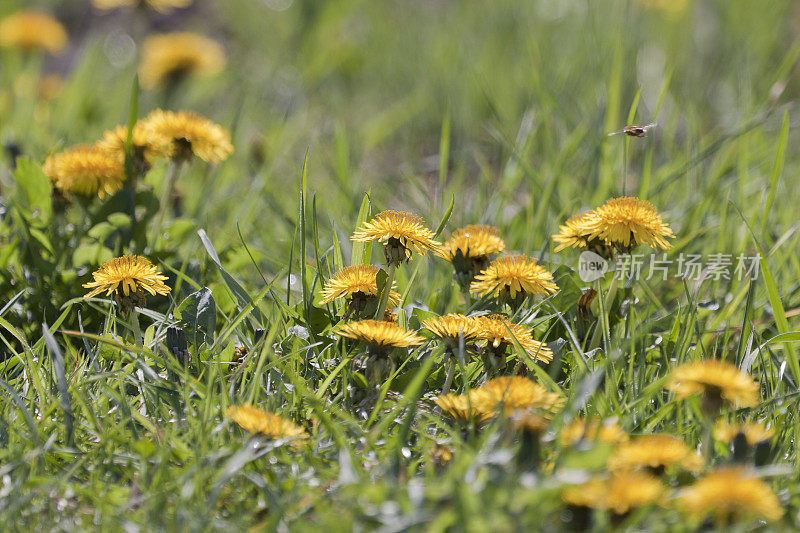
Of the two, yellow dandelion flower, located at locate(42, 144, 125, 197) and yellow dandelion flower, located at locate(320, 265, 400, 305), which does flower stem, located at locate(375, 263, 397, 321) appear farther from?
yellow dandelion flower, located at locate(42, 144, 125, 197)

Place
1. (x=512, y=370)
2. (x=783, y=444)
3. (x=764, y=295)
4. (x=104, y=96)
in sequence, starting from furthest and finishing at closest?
(x=104, y=96), (x=764, y=295), (x=512, y=370), (x=783, y=444)

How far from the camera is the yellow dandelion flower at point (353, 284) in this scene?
1.56 meters

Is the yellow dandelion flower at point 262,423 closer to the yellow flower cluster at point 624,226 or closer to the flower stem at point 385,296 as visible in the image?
the flower stem at point 385,296

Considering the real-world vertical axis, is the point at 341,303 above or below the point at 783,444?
above

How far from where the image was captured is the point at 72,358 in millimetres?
1751

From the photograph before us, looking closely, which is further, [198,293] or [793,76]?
[793,76]

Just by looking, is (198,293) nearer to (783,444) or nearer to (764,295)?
(783,444)

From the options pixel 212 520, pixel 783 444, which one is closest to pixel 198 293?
pixel 212 520

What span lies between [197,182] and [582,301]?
181 cm

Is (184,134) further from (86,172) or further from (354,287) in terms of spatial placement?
(354,287)

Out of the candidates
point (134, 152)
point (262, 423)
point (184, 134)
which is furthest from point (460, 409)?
point (134, 152)

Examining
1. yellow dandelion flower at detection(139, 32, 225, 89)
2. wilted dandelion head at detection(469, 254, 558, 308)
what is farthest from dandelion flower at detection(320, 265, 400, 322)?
yellow dandelion flower at detection(139, 32, 225, 89)

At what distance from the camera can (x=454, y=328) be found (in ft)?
4.79

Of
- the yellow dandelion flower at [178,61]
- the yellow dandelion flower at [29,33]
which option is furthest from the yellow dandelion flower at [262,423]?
the yellow dandelion flower at [29,33]
